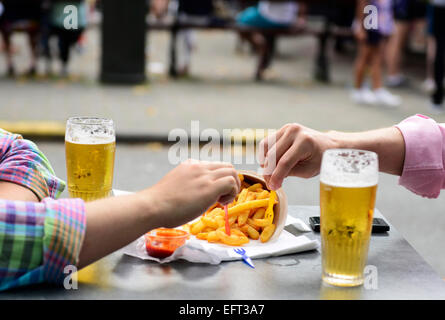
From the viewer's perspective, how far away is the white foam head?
1.97 m

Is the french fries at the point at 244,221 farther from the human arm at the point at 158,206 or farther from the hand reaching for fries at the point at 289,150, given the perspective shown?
the human arm at the point at 158,206

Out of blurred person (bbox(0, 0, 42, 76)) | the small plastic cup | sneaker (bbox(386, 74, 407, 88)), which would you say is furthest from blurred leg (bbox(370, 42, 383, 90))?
the small plastic cup

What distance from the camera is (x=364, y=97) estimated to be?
8781 mm

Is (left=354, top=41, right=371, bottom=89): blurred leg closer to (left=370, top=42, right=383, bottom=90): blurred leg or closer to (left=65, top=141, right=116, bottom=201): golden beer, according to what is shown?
(left=370, top=42, right=383, bottom=90): blurred leg

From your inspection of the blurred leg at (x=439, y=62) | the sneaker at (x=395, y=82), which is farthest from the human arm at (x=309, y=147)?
the sneaker at (x=395, y=82)

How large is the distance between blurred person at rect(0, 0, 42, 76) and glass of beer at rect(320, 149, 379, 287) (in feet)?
28.4

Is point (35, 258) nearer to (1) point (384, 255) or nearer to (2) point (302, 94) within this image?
(1) point (384, 255)

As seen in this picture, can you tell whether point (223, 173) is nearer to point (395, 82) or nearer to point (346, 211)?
point (346, 211)

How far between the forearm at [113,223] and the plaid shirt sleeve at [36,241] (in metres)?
0.03

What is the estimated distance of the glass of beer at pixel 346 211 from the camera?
4.79 feet

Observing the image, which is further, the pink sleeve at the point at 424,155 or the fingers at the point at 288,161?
the pink sleeve at the point at 424,155

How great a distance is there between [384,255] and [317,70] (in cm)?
912

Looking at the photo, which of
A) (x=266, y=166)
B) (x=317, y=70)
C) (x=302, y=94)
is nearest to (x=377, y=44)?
(x=302, y=94)

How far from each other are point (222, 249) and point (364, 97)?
7.37 m
